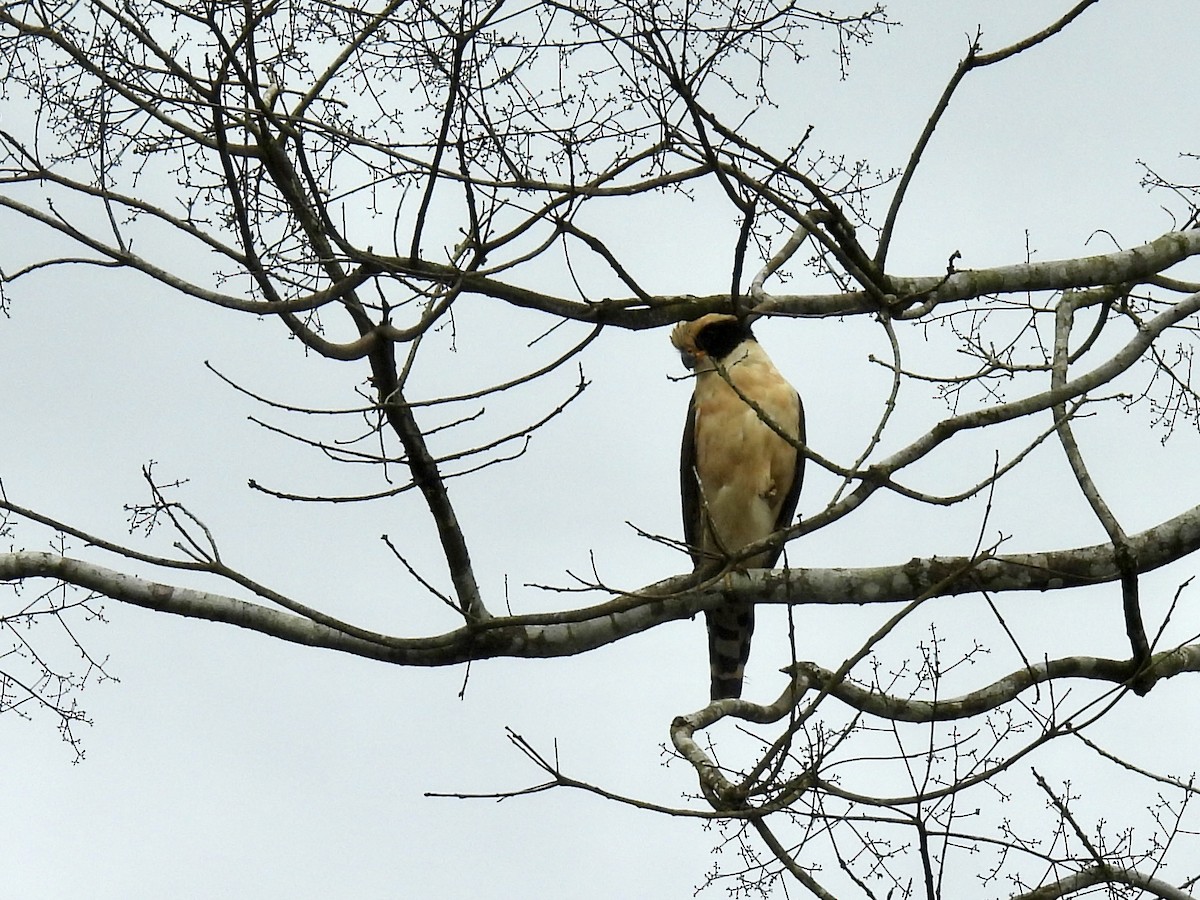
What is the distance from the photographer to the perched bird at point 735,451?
6508 mm

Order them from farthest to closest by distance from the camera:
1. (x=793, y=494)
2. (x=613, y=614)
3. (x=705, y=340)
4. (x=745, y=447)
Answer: (x=793, y=494) → (x=705, y=340) → (x=745, y=447) → (x=613, y=614)

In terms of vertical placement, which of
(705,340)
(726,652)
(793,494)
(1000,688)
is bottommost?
(1000,688)

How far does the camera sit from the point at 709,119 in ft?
11.1

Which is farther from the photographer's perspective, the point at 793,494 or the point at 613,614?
the point at 793,494

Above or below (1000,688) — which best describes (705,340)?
above

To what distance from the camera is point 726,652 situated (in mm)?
6703

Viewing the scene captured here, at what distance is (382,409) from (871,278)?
1.39 meters

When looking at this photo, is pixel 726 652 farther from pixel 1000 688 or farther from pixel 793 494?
pixel 1000 688

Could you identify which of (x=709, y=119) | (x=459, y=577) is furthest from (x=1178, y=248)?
(x=459, y=577)

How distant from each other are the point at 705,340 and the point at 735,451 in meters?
0.55

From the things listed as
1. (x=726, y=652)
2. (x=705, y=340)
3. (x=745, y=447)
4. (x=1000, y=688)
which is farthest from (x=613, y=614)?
(x=705, y=340)

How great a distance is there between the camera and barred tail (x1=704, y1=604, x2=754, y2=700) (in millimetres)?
6691

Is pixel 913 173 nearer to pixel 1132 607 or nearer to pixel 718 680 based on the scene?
pixel 1132 607

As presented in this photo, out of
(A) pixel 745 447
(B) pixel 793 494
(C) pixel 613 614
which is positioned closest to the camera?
(C) pixel 613 614
